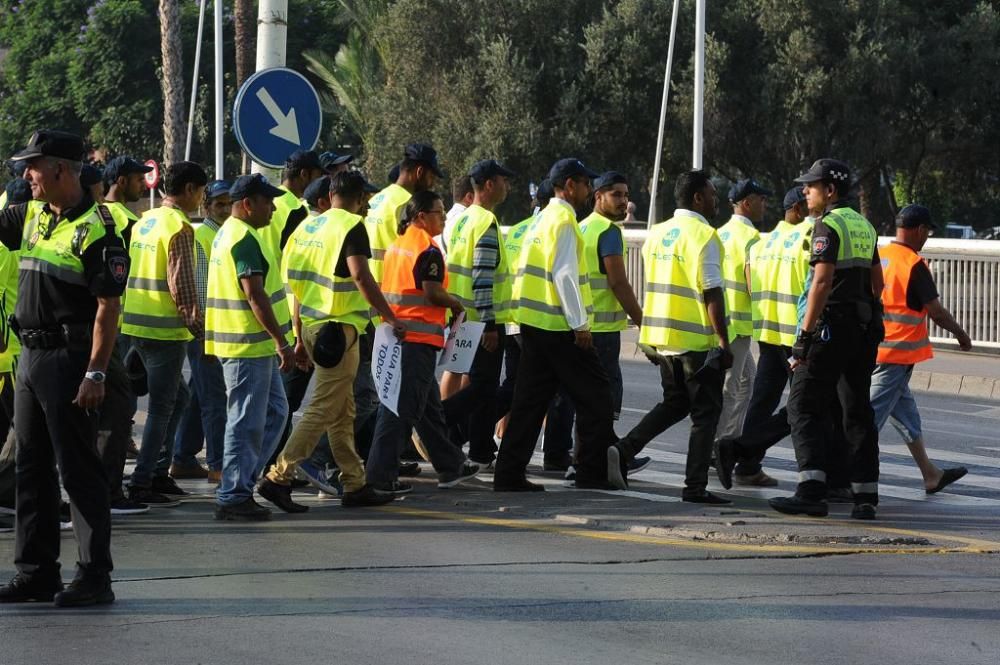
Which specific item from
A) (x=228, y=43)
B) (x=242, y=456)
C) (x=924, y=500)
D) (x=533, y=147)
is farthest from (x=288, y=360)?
(x=228, y=43)

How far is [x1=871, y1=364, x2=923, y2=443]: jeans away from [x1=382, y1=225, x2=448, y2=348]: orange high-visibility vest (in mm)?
2627

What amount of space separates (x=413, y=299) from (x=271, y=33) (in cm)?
397

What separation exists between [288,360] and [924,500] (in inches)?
149

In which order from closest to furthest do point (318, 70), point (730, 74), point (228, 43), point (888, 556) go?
point (888, 556) < point (730, 74) < point (318, 70) < point (228, 43)

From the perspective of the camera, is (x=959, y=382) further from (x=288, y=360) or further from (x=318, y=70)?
(x=318, y=70)

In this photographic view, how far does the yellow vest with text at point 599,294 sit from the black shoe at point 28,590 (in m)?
4.50

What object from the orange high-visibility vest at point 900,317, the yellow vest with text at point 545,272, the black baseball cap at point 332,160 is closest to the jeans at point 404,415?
the yellow vest with text at point 545,272

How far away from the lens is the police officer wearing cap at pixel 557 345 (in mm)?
9602

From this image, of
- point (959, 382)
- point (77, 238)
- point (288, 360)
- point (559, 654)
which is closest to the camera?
point (559, 654)

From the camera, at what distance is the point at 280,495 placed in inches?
356

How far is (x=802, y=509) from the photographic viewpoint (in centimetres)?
896

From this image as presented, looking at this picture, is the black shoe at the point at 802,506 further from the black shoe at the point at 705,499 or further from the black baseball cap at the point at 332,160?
the black baseball cap at the point at 332,160

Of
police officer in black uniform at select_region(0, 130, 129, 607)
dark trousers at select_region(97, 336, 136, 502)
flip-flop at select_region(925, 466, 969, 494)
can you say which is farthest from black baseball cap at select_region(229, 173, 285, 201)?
flip-flop at select_region(925, 466, 969, 494)

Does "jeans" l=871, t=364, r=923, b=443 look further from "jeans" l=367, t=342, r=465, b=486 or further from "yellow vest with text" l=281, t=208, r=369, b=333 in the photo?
"yellow vest with text" l=281, t=208, r=369, b=333
